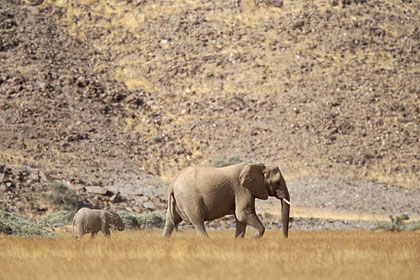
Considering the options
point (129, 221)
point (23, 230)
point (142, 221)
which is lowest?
point (142, 221)

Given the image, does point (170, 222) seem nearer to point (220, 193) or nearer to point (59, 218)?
point (220, 193)

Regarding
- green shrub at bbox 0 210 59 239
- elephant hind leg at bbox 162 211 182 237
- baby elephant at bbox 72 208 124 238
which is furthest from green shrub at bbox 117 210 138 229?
elephant hind leg at bbox 162 211 182 237

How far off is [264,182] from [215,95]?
4148 cm

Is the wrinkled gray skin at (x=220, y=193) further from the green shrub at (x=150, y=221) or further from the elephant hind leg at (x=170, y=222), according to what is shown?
the green shrub at (x=150, y=221)

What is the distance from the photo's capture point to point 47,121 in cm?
5453

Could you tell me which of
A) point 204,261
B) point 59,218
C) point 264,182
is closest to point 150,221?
point 59,218

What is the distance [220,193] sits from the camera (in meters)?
19.5

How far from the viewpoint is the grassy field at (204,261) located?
11.2 m

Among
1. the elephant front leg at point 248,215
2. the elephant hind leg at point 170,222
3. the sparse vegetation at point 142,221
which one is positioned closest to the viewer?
the elephant front leg at point 248,215

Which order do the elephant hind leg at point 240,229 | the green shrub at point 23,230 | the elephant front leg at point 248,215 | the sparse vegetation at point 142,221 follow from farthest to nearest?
the sparse vegetation at point 142,221, the green shrub at point 23,230, the elephant hind leg at point 240,229, the elephant front leg at point 248,215

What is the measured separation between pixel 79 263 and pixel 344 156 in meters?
43.3

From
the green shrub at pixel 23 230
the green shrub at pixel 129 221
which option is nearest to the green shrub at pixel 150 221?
the green shrub at pixel 129 221

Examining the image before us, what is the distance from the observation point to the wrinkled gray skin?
19422mm

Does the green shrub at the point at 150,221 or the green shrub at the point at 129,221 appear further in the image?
the green shrub at the point at 150,221
